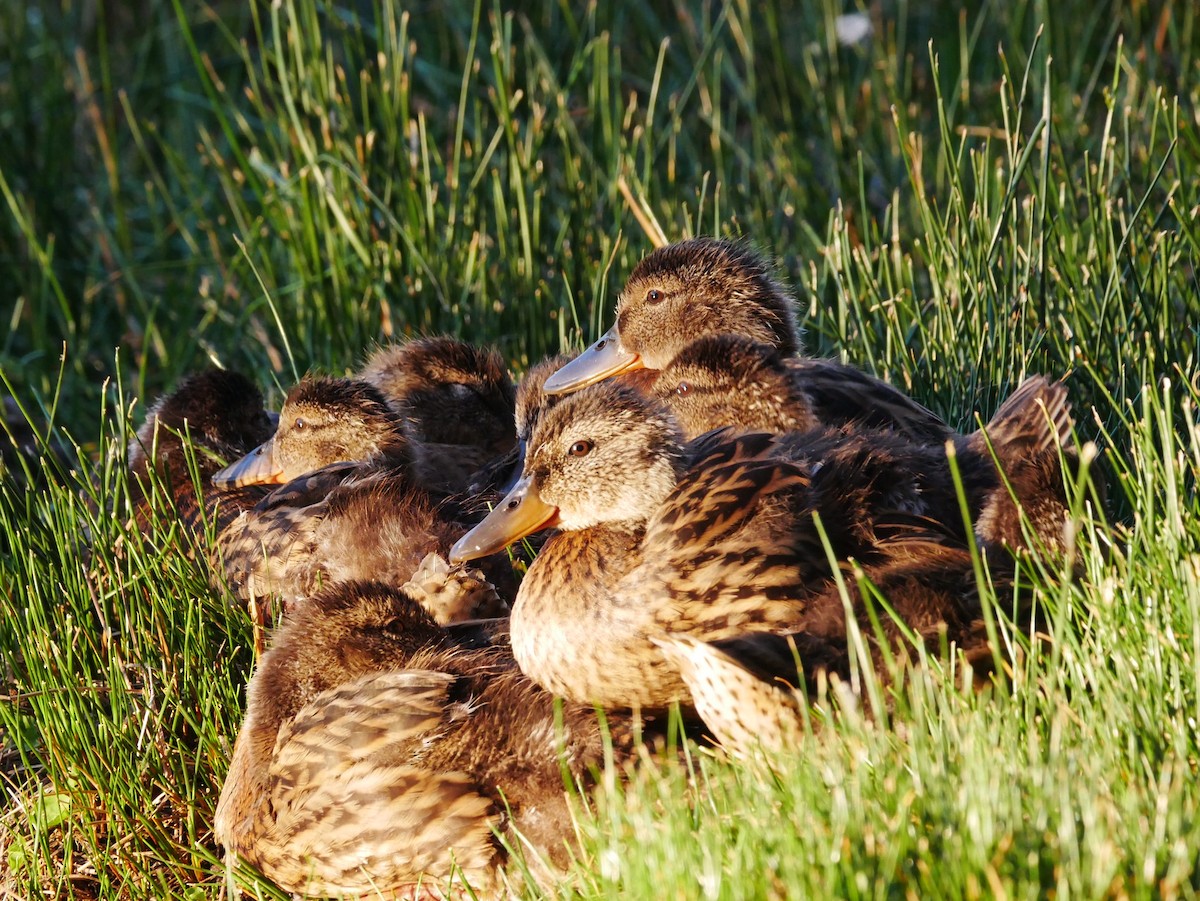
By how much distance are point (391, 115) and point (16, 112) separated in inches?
122

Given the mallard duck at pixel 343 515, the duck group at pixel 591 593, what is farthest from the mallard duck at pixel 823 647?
the mallard duck at pixel 343 515

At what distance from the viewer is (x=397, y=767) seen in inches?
140

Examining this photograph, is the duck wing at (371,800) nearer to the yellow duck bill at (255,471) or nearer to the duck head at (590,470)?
the duck head at (590,470)

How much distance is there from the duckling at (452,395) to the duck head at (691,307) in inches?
16.8

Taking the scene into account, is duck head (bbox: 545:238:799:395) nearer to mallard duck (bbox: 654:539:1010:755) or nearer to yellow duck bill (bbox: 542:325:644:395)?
yellow duck bill (bbox: 542:325:644:395)

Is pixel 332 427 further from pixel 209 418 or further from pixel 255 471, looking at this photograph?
pixel 209 418

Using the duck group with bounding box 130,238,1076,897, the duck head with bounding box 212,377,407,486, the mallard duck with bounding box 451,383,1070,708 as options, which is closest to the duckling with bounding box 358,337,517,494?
the duck head with bounding box 212,377,407,486

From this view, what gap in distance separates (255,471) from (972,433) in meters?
2.50

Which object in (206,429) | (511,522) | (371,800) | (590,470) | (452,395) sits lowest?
(371,800)

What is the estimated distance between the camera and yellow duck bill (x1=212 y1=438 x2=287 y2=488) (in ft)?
17.2

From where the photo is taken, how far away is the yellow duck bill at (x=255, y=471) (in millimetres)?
5242

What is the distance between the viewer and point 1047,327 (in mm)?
5062

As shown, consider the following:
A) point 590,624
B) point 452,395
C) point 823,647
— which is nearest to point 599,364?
point 452,395

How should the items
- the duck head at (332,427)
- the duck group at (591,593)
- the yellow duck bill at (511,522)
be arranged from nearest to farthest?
the duck group at (591,593), the yellow duck bill at (511,522), the duck head at (332,427)
